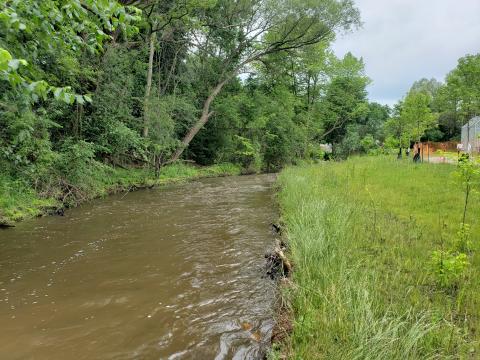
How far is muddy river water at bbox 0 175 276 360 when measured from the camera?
3477 mm

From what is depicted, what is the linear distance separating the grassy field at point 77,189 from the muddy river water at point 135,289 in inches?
24.5

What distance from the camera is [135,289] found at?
15.5 ft

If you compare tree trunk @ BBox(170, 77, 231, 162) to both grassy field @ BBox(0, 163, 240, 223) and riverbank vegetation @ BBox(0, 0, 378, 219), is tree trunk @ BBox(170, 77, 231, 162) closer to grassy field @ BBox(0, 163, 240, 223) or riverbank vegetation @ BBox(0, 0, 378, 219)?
riverbank vegetation @ BBox(0, 0, 378, 219)

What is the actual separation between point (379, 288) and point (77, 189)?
10303mm

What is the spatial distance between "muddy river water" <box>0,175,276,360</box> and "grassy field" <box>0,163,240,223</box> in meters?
0.62

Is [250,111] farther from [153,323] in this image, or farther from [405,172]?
[153,323]

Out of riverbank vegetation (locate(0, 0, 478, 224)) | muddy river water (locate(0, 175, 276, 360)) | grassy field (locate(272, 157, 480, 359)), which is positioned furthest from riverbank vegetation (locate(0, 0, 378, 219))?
grassy field (locate(272, 157, 480, 359))

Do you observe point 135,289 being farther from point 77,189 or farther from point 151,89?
point 151,89

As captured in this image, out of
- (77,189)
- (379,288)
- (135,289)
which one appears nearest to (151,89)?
(77,189)

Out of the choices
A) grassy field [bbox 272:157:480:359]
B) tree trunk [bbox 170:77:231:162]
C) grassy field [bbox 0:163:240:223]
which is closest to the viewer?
grassy field [bbox 272:157:480:359]

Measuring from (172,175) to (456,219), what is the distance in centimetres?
1450

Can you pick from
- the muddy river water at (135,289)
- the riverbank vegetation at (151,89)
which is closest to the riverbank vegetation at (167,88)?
the riverbank vegetation at (151,89)

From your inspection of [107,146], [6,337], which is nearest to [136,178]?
[107,146]

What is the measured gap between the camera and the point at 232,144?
26.2 m
